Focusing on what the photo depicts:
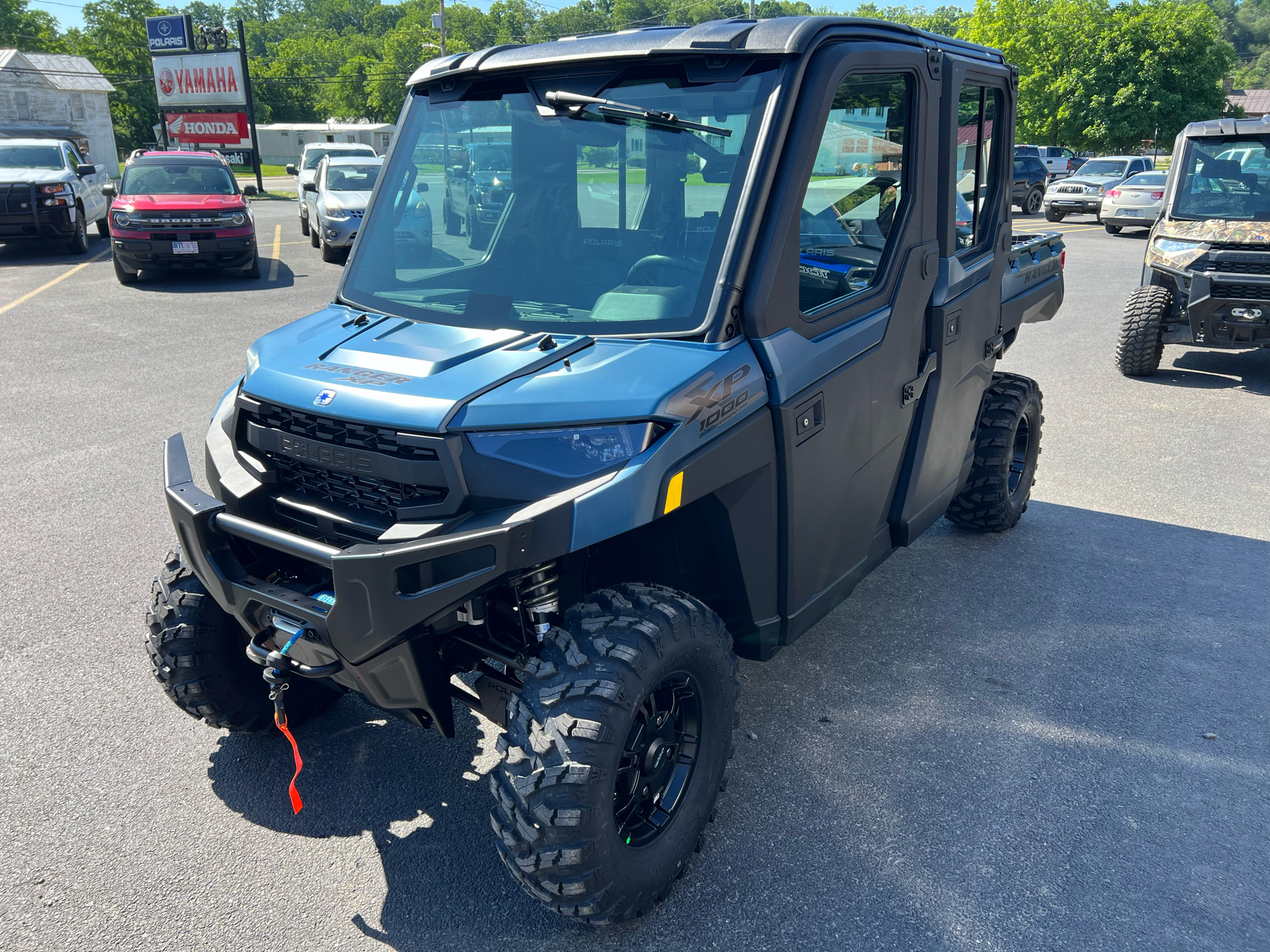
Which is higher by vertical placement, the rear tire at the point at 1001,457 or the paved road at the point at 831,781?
the rear tire at the point at 1001,457

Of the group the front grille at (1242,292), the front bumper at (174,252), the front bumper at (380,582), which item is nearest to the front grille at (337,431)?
the front bumper at (380,582)

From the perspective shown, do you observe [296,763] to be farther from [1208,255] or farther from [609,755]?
[1208,255]

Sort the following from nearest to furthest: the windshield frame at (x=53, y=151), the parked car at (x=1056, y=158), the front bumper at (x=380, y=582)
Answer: the front bumper at (x=380, y=582), the windshield frame at (x=53, y=151), the parked car at (x=1056, y=158)

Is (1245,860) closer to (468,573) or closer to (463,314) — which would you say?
(468,573)

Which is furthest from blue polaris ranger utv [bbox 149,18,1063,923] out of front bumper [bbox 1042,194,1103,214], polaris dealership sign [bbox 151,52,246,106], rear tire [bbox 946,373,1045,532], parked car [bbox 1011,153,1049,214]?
polaris dealership sign [bbox 151,52,246,106]

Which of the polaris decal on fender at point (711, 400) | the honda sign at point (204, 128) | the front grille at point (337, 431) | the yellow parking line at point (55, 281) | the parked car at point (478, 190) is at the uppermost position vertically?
the honda sign at point (204, 128)

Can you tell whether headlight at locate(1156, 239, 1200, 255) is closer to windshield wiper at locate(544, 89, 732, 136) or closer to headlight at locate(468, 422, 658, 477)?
windshield wiper at locate(544, 89, 732, 136)

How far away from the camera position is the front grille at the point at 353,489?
8.30 feet

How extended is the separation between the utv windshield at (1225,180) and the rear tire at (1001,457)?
15.7ft

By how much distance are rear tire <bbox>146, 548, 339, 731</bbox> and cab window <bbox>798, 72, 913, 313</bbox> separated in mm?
2139

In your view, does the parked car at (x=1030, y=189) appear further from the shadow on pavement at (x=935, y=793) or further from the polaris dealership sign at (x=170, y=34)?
the polaris dealership sign at (x=170, y=34)

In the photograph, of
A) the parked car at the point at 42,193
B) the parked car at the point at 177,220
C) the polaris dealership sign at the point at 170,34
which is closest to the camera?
the parked car at the point at 177,220

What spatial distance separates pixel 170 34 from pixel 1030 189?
136 feet

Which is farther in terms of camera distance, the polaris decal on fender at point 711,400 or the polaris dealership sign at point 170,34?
the polaris dealership sign at point 170,34
